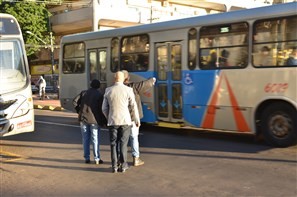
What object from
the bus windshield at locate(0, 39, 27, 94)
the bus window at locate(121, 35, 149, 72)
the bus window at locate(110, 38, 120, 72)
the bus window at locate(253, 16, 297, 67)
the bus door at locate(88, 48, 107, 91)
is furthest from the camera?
the bus door at locate(88, 48, 107, 91)

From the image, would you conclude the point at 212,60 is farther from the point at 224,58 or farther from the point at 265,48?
the point at 265,48

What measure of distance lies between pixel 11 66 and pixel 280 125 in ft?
21.2

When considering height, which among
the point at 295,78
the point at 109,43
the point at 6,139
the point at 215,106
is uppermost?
the point at 109,43

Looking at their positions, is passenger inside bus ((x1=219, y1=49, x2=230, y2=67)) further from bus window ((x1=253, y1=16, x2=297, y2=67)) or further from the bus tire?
the bus tire

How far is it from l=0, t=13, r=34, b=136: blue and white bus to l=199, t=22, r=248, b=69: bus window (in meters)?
4.46

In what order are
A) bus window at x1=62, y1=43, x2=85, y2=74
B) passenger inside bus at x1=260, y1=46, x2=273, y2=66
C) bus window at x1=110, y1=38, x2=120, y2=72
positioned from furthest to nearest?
bus window at x1=62, y1=43, x2=85, y2=74 → bus window at x1=110, y1=38, x2=120, y2=72 → passenger inside bus at x1=260, y1=46, x2=273, y2=66

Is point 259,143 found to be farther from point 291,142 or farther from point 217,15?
point 217,15

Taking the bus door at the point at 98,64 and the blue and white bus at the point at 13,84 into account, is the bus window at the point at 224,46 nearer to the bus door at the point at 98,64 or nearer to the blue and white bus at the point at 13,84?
the bus door at the point at 98,64

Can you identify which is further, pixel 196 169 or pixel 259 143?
pixel 259 143

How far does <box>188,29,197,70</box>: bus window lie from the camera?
35.5ft

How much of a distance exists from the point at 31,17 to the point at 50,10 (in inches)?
303

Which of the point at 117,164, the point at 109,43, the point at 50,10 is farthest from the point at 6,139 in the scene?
the point at 50,10

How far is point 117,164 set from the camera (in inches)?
295

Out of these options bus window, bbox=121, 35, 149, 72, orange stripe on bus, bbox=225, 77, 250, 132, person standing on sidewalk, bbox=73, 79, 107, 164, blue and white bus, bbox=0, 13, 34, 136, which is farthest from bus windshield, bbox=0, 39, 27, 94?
orange stripe on bus, bbox=225, 77, 250, 132
